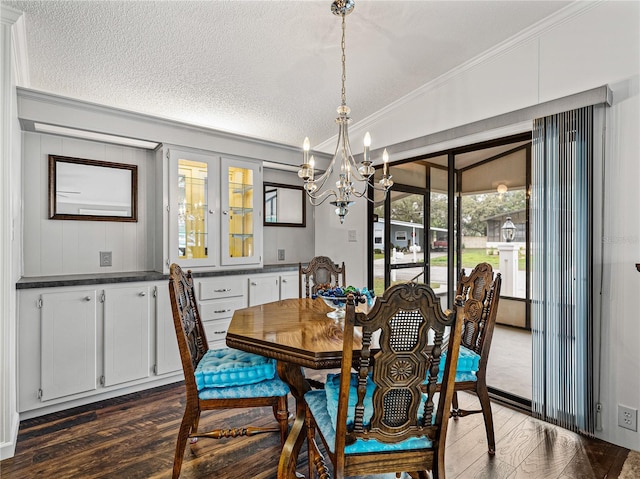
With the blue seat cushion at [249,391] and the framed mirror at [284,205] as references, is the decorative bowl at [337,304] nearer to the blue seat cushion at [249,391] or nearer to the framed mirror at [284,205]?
the blue seat cushion at [249,391]

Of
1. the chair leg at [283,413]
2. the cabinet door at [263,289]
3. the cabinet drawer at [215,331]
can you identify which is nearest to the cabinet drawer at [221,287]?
the cabinet door at [263,289]

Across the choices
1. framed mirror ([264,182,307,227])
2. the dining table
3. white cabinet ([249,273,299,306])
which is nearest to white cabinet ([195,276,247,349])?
white cabinet ([249,273,299,306])

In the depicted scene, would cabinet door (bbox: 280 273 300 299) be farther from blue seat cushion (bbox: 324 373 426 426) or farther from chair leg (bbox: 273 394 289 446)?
blue seat cushion (bbox: 324 373 426 426)

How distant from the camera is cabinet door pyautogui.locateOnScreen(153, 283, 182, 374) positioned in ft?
10.4

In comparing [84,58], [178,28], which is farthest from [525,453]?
[84,58]

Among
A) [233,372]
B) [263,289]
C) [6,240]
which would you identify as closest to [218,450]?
[233,372]

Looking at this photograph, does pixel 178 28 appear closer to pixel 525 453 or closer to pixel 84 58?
pixel 84 58

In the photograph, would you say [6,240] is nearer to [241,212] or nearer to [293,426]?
[293,426]

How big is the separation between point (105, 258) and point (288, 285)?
70.1 inches

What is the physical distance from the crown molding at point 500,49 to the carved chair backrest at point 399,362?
7.64 feet

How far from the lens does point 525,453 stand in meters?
2.16

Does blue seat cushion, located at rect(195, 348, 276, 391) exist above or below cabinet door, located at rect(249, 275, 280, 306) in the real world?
below

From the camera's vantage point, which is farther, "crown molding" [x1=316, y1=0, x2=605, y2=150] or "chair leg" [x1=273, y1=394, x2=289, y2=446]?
"crown molding" [x1=316, y1=0, x2=605, y2=150]

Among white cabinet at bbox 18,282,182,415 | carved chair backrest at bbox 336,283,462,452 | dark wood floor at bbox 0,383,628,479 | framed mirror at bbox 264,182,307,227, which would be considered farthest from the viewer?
framed mirror at bbox 264,182,307,227
